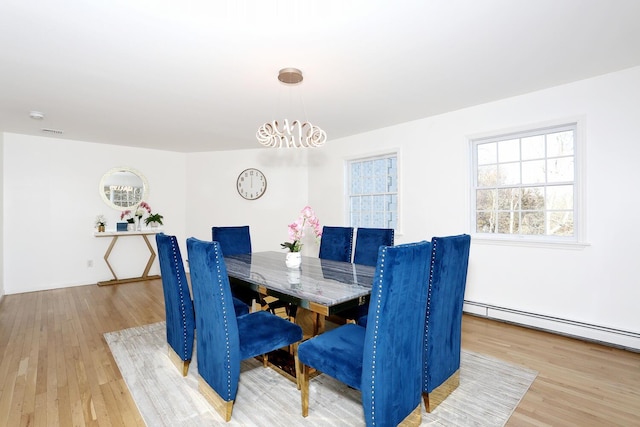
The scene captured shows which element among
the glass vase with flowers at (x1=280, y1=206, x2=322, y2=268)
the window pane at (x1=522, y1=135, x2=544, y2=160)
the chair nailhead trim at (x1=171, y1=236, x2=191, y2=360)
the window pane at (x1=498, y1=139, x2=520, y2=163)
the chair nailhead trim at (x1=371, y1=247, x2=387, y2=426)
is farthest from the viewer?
the window pane at (x1=498, y1=139, x2=520, y2=163)

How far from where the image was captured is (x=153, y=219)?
5.65 m

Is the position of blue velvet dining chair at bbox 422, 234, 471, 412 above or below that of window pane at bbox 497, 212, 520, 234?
below

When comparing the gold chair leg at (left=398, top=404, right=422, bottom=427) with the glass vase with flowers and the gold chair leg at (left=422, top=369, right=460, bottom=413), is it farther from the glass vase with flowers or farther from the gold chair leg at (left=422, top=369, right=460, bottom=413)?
the glass vase with flowers

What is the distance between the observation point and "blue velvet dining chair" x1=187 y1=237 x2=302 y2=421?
1765mm

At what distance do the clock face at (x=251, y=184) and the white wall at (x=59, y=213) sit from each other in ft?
5.53

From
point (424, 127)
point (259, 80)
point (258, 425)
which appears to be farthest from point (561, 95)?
point (258, 425)

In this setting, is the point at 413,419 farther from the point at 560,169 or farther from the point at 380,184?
the point at 380,184

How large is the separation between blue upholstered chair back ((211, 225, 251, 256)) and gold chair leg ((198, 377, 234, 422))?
177cm

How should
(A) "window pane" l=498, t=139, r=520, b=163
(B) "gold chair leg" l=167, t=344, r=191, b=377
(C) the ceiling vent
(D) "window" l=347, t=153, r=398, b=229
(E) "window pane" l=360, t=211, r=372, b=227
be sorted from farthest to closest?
1. (E) "window pane" l=360, t=211, r=372, b=227
2. (D) "window" l=347, t=153, r=398, b=229
3. (C) the ceiling vent
4. (A) "window pane" l=498, t=139, r=520, b=163
5. (B) "gold chair leg" l=167, t=344, r=191, b=377

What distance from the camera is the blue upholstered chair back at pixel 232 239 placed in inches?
146

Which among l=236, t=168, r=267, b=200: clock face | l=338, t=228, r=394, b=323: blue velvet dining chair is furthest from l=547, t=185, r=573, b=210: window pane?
l=236, t=168, r=267, b=200: clock face

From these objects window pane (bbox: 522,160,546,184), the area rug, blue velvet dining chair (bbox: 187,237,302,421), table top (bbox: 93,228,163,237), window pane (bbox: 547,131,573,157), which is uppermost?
window pane (bbox: 547,131,573,157)

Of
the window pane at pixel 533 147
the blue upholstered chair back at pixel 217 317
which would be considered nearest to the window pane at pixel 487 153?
the window pane at pixel 533 147

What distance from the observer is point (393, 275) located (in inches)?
56.9
